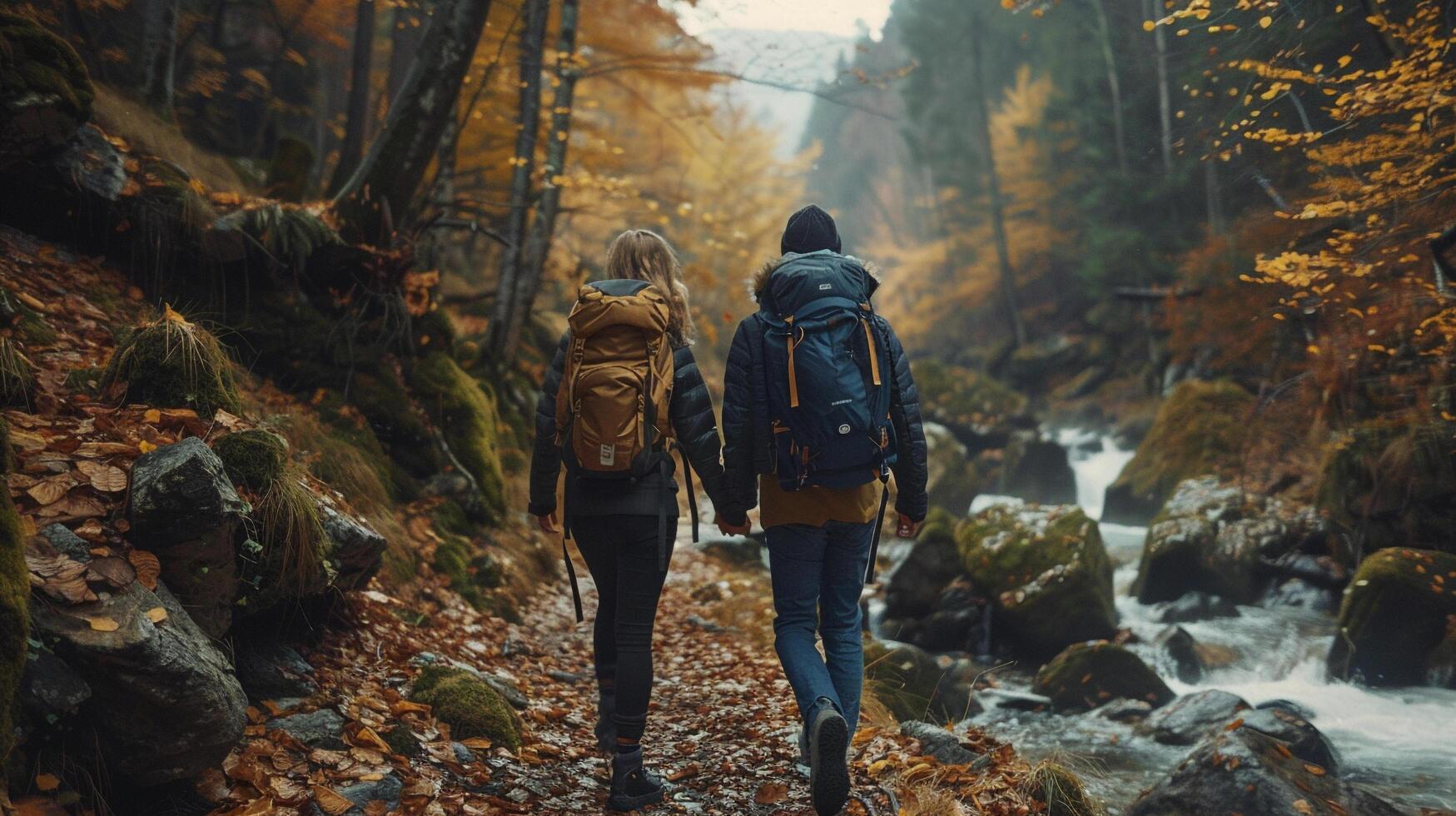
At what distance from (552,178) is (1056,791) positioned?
7273mm

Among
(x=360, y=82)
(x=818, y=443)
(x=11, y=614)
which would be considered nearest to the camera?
(x=11, y=614)

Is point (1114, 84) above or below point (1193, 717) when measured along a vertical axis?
above

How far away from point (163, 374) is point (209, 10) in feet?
37.6

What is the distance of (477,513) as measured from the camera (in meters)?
6.83

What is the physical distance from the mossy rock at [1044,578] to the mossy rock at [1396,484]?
2439mm

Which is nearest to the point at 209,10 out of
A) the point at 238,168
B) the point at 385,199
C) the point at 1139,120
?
the point at 238,168

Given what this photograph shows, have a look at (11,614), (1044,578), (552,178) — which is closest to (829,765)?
(11,614)

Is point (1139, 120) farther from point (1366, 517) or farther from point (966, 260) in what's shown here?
point (1366, 517)

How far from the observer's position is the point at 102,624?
7.86 feet

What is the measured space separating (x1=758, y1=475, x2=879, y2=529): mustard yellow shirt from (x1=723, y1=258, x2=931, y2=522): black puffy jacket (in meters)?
0.12

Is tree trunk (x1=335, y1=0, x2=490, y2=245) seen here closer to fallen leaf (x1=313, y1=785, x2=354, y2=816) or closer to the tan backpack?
the tan backpack

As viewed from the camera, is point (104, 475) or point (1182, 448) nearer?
point (104, 475)

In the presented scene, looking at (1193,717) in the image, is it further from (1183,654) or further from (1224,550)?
(1224,550)

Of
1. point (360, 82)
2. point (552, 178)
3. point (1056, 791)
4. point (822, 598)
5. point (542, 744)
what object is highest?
point (360, 82)
